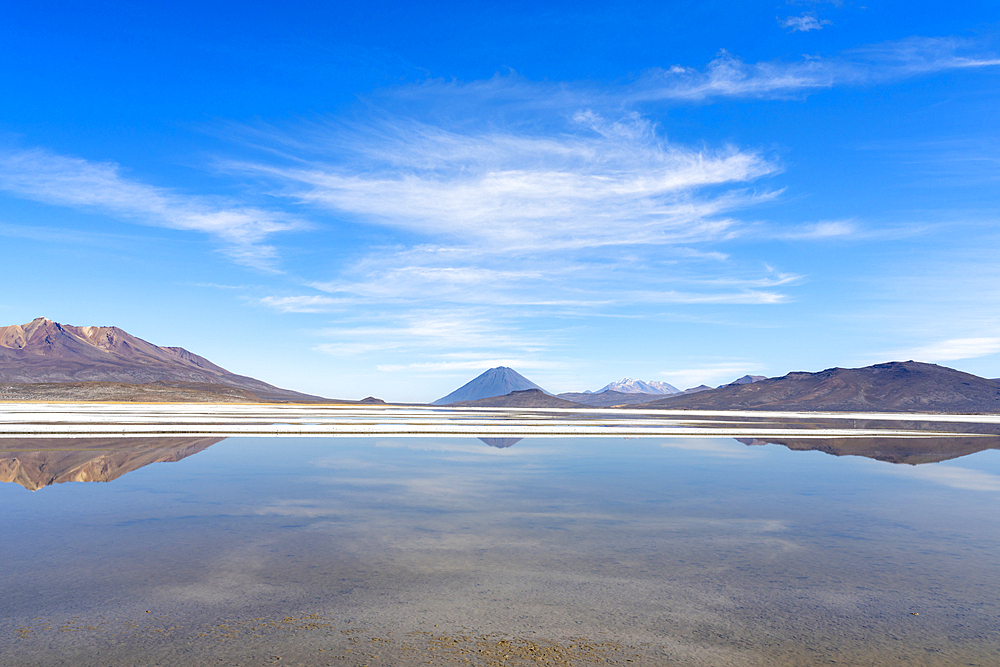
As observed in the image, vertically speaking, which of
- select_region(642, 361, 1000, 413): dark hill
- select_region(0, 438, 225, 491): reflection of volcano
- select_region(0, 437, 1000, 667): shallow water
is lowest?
select_region(0, 437, 1000, 667): shallow water

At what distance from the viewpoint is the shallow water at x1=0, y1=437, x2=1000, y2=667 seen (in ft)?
21.0

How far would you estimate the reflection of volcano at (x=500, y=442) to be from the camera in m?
29.8

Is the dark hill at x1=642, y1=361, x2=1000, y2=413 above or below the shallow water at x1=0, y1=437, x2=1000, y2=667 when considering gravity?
above

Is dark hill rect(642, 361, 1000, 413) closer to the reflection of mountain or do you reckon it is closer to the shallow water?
the reflection of mountain

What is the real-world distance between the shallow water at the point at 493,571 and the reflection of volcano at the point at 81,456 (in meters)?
1.13

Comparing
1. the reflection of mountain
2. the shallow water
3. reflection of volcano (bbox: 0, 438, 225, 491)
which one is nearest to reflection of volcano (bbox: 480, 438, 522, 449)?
the shallow water

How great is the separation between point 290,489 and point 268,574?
7.57 meters

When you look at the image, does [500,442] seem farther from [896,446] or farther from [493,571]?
[493,571]

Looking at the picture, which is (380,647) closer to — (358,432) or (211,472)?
(211,472)

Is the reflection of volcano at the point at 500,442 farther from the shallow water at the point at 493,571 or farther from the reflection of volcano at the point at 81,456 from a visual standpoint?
the reflection of volcano at the point at 81,456

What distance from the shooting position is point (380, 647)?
6.24 meters

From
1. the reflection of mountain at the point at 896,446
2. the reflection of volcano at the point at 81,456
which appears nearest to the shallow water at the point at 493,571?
the reflection of volcano at the point at 81,456

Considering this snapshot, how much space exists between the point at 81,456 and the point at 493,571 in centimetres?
1993

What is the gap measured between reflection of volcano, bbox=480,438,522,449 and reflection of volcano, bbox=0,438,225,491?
1305cm
